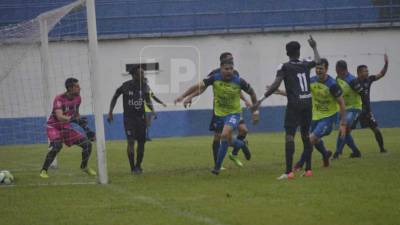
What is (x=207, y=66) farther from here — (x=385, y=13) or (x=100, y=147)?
(x=100, y=147)

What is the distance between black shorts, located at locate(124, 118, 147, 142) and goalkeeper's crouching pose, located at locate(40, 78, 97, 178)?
0.66 m

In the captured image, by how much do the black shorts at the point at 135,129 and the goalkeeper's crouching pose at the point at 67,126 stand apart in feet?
2.18

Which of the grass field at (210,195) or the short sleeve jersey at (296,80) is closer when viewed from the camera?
the grass field at (210,195)

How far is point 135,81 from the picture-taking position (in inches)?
632

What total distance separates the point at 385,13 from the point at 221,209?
2677 centimetres

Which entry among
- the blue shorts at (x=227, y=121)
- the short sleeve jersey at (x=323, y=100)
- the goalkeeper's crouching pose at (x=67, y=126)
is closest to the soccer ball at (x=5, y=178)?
the goalkeeper's crouching pose at (x=67, y=126)

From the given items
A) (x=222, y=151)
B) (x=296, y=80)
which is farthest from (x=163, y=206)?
(x=296, y=80)

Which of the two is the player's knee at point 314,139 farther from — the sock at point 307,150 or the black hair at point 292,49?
the black hair at point 292,49

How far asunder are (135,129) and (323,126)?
139 inches

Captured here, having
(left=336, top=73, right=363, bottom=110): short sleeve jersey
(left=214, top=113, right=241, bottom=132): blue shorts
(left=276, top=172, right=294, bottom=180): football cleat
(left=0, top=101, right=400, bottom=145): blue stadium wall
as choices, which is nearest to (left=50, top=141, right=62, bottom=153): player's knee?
(left=214, top=113, right=241, bottom=132): blue shorts

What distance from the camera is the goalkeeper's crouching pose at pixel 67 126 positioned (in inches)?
612

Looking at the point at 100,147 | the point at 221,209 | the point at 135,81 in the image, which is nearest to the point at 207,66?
the point at 135,81

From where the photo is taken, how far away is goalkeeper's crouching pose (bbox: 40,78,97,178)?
15555 millimetres

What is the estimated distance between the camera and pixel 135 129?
1584cm
